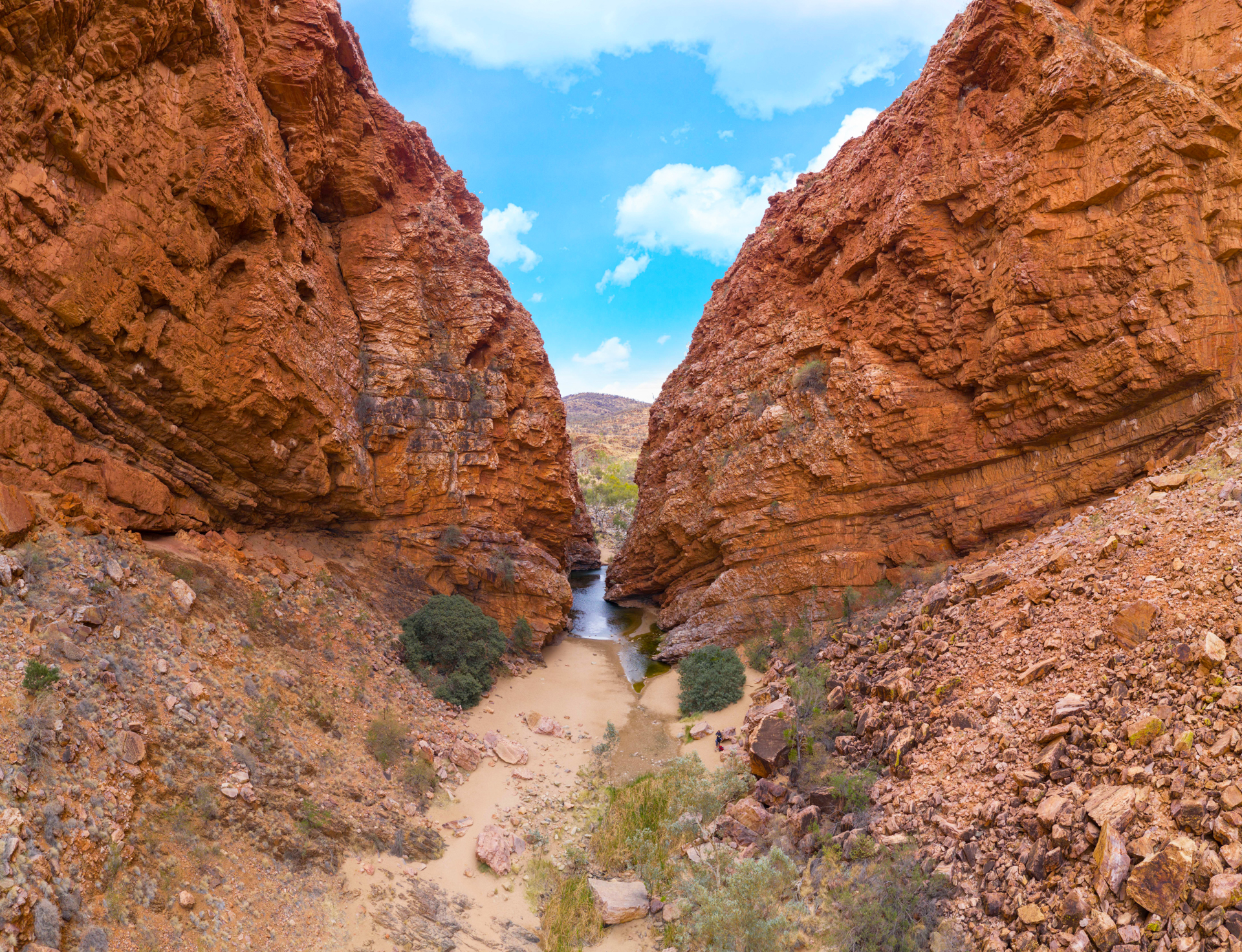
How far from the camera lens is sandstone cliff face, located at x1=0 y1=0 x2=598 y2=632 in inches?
440

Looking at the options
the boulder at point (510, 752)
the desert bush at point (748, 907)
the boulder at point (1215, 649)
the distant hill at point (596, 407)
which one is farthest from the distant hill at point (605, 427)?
the boulder at point (1215, 649)

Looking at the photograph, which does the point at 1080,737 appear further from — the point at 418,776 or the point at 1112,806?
the point at 418,776

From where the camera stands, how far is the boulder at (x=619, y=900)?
1041 centimetres

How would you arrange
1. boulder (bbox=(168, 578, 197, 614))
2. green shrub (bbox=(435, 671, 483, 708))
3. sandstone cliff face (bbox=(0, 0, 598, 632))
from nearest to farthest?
sandstone cliff face (bbox=(0, 0, 598, 632)) → boulder (bbox=(168, 578, 197, 614)) → green shrub (bbox=(435, 671, 483, 708))

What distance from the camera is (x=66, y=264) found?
11.3 meters

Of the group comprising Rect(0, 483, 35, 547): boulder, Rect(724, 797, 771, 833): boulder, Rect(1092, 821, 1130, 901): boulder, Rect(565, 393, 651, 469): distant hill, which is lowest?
Rect(724, 797, 771, 833): boulder

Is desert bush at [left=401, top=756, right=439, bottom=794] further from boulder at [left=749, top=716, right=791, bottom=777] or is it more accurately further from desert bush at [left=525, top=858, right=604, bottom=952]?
boulder at [left=749, top=716, right=791, bottom=777]

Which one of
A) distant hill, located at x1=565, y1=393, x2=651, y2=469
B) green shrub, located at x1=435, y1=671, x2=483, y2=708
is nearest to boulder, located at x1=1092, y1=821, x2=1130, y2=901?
green shrub, located at x1=435, y1=671, x2=483, y2=708

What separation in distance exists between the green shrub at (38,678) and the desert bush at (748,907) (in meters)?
10.3

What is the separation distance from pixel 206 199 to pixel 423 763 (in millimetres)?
14699

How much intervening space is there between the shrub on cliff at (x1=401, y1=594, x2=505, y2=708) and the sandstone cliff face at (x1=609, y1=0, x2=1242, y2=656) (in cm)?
841

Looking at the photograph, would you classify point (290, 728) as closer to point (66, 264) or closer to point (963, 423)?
point (66, 264)

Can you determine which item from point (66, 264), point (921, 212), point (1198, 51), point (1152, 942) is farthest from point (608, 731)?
Result: point (1198, 51)

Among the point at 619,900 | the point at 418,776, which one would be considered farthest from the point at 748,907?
the point at 418,776
